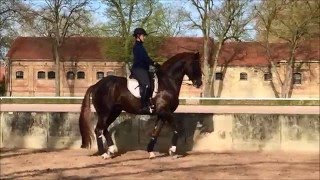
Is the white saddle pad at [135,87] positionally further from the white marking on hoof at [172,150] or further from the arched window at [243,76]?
the arched window at [243,76]

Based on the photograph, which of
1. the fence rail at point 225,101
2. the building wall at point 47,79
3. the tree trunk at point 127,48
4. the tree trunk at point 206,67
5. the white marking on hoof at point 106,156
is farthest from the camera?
the building wall at point 47,79

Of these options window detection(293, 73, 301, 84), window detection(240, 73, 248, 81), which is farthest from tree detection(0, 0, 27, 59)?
window detection(293, 73, 301, 84)

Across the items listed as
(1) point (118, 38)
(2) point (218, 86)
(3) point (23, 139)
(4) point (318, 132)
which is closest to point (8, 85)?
(1) point (118, 38)

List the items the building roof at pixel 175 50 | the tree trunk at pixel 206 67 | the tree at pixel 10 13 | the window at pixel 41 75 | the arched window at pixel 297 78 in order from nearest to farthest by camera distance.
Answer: the tree at pixel 10 13 → the tree trunk at pixel 206 67 → the building roof at pixel 175 50 → the arched window at pixel 297 78 → the window at pixel 41 75

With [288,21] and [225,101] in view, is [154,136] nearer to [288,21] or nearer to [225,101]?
[225,101]

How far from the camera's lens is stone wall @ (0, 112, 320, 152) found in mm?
11539

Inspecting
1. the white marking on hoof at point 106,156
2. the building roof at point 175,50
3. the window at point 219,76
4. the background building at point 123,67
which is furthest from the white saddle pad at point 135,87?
the window at point 219,76

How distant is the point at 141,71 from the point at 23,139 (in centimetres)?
397

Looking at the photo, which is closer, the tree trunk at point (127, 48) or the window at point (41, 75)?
the tree trunk at point (127, 48)

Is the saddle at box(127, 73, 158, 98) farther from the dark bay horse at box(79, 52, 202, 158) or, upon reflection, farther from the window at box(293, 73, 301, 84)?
the window at box(293, 73, 301, 84)

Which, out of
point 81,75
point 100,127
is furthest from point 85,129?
point 81,75

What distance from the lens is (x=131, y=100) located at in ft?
35.8

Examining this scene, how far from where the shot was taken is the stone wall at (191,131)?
11.5 meters

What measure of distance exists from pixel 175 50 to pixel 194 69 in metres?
44.0
